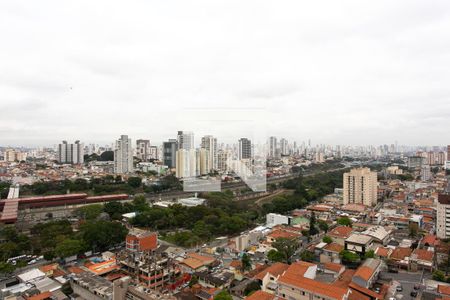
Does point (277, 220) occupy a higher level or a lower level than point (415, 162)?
lower

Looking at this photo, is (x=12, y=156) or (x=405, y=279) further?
(x=12, y=156)

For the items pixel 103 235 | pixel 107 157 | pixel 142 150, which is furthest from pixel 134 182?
pixel 142 150

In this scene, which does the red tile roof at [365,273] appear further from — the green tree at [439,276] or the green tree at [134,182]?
the green tree at [134,182]

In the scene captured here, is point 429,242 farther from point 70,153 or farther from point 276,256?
point 70,153

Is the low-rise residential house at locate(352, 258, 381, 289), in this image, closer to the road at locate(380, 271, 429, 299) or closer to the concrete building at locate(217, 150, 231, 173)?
the road at locate(380, 271, 429, 299)

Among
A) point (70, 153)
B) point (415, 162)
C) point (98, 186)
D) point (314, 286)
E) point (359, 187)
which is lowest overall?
point (314, 286)

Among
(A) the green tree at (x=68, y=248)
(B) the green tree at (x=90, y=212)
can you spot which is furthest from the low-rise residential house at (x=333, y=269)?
(B) the green tree at (x=90, y=212)

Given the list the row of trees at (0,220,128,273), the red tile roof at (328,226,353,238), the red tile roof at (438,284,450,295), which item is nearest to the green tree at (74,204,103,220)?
the row of trees at (0,220,128,273)
